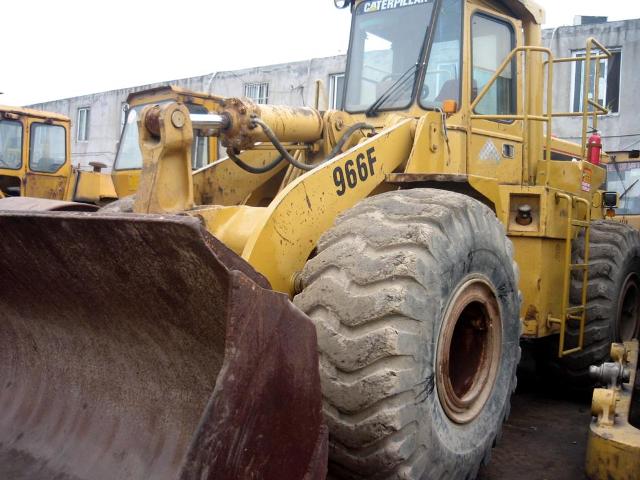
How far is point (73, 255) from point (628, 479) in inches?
110

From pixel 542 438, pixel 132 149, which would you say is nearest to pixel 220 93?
pixel 132 149

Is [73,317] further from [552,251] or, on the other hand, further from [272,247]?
[552,251]

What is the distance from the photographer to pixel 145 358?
3.02 m

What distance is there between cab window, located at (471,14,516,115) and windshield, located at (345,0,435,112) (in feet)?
1.34

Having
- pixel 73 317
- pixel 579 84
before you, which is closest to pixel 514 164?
pixel 73 317

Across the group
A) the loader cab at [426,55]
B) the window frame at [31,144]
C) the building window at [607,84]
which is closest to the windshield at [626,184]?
the loader cab at [426,55]

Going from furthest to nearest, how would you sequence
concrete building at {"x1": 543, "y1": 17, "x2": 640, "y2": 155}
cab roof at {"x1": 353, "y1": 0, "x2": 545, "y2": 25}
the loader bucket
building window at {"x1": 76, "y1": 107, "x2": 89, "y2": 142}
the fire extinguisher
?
building window at {"x1": 76, "y1": 107, "x2": 89, "y2": 142} < concrete building at {"x1": 543, "y1": 17, "x2": 640, "y2": 155} < the fire extinguisher < cab roof at {"x1": 353, "y1": 0, "x2": 545, "y2": 25} < the loader bucket

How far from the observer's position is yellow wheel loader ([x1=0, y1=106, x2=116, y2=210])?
11.8 m

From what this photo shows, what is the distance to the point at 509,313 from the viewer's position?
412 cm

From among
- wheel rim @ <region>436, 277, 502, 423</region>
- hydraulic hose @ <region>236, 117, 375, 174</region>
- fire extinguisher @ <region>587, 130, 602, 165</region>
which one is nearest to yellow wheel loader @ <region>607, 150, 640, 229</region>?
fire extinguisher @ <region>587, 130, 602, 165</region>

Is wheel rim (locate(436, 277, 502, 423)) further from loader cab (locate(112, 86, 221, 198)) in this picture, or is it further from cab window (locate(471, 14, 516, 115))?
loader cab (locate(112, 86, 221, 198))

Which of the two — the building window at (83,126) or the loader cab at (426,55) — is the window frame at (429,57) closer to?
the loader cab at (426,55)

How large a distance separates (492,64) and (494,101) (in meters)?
0.27

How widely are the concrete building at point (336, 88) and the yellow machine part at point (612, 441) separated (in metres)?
10.5
